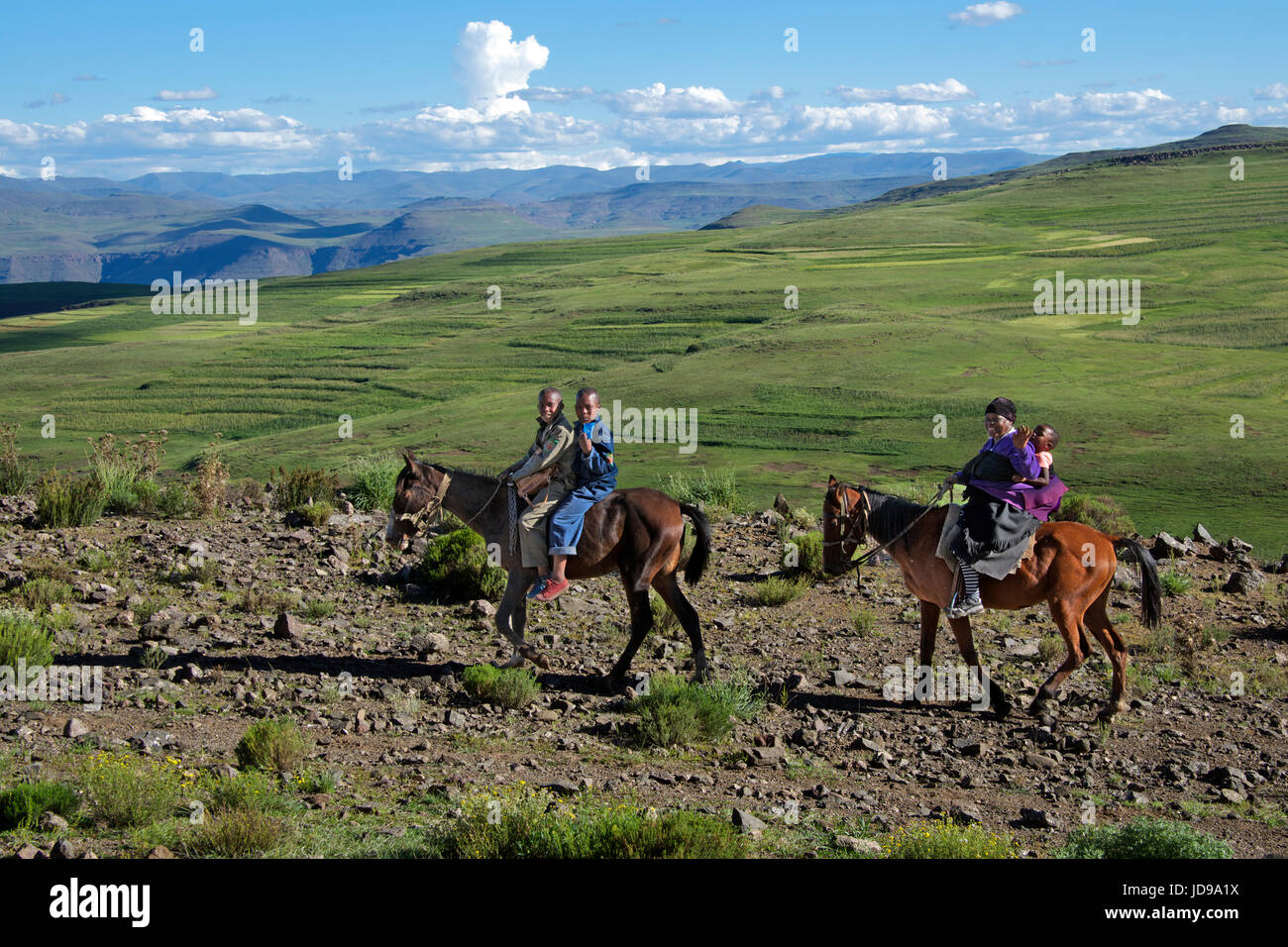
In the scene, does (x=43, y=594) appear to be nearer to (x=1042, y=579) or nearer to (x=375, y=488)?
(x=375, y=488)

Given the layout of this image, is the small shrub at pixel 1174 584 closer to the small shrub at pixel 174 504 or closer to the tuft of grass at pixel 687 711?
the tuft of grass at pixel 687 711

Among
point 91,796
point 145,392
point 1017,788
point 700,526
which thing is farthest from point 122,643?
point 145,392

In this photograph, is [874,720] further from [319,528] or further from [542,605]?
[319,528]

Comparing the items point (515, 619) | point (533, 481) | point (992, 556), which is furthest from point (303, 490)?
point (992, 556)

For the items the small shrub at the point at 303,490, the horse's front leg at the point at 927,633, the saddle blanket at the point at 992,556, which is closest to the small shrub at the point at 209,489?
the small shrub at the point at 303,490

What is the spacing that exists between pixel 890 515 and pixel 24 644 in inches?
301

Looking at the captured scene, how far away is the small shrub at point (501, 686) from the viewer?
8.93 meters

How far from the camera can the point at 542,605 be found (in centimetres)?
1191

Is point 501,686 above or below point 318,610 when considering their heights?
below

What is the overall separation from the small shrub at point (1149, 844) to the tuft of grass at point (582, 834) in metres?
2.00

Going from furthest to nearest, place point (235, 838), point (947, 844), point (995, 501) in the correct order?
point (995, 501)
point (947, 844)
point (235, 838)

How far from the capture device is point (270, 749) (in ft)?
23.9

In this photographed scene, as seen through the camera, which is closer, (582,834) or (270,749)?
(582,834)

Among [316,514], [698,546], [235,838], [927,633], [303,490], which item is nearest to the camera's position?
[235,838]
